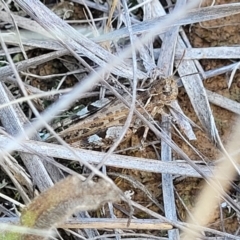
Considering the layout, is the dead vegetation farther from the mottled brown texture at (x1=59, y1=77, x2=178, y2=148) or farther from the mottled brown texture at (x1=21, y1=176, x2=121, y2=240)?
the mottled brown texture at (x1=21, y1=176, x2=121, y2=240)

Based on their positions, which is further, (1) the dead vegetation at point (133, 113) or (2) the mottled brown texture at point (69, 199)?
(1) the dead vegetation at point (133, 113)

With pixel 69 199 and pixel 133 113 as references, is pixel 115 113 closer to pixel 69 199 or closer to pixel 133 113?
pixel 133 113

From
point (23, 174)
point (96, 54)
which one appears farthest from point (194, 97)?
point (23, 174)

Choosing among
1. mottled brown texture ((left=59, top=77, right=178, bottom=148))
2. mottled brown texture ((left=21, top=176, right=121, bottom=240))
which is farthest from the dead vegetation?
mottled brown texture ((left=21, top=176, right=121, bottom=240))

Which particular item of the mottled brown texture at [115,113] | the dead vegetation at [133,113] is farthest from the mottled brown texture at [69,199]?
the mottled brown texture at [115,113]

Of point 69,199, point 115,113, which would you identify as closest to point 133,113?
point 115,113

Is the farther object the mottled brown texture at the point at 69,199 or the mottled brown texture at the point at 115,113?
the mottled brown texture at the point at 115,113

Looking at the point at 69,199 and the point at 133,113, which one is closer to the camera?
the point at 69,199

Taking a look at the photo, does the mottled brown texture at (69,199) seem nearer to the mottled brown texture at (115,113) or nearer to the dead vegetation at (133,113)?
the dead vegetation at (133,113)
